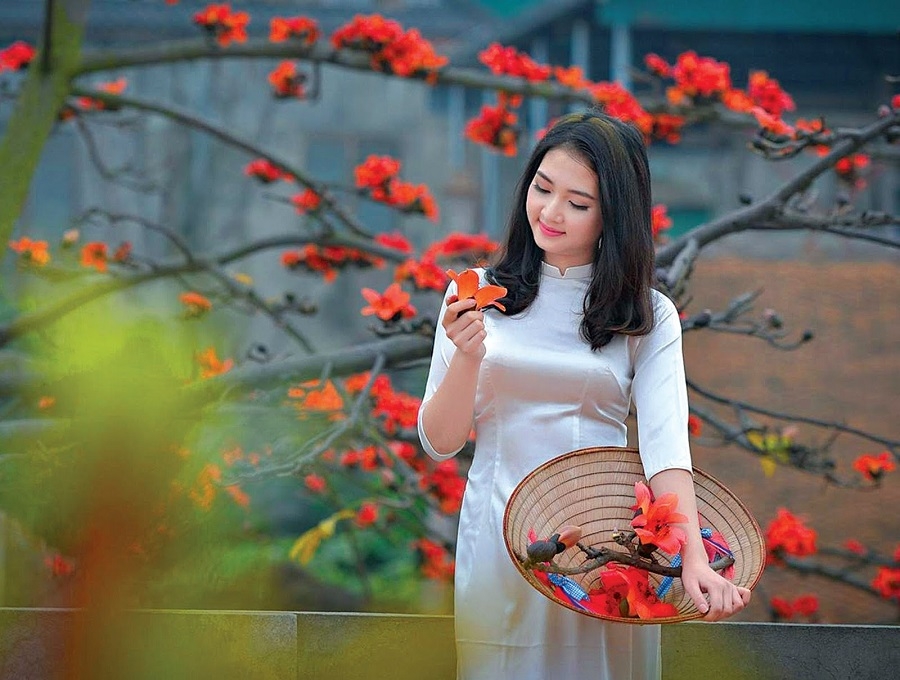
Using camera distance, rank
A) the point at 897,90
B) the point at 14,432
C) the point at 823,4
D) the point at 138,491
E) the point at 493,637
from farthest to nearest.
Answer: the point at 897,90 → the point at 823,4 → the point at 14,432 → the point at 138,491 → the point at 493,637

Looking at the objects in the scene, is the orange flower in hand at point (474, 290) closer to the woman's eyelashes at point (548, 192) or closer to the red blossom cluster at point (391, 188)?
the woman's eyelashes at point (548, 192)

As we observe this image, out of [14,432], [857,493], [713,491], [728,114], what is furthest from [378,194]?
[857,493]

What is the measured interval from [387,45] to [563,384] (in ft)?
9.07

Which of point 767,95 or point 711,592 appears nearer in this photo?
point 711,592

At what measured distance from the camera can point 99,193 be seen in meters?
11.3

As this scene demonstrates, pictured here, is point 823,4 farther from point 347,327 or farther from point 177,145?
point 177,145

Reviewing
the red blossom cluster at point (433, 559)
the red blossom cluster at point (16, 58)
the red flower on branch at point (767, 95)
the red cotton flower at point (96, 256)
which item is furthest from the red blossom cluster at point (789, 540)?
the red blossom cluster at point (16, 58)

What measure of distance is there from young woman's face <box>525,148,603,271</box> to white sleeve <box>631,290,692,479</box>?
170mm

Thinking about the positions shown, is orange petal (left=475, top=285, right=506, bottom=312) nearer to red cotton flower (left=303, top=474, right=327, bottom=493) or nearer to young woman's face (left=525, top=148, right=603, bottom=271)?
young woman's face (left=525, top=148, right=603, bottom=271)

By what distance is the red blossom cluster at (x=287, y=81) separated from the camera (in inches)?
194

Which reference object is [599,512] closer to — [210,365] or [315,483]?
[210,365]

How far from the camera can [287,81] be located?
4949mm

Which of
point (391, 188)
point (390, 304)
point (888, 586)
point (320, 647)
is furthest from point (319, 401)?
point (888, 586)

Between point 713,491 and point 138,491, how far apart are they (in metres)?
1.38
